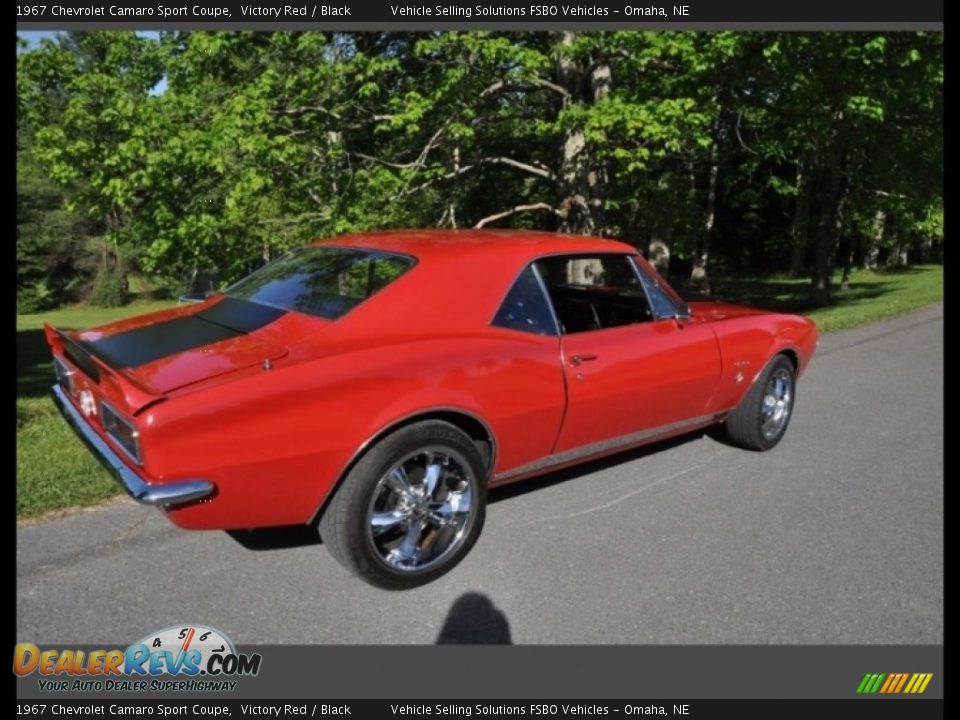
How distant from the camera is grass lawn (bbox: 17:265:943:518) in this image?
12.6 feet

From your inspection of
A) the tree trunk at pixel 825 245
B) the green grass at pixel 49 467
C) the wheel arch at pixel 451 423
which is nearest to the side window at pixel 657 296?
the wheel arch at pixel 451 423

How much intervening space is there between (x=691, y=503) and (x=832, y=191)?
14.6 metres

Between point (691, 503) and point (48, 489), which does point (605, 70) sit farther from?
point (48, 489)

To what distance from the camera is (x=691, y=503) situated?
13.0 ft

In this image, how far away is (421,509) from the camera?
10.2 ft

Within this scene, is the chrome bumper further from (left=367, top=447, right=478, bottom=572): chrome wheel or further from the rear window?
the rear window

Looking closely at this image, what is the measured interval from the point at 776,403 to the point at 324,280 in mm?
3398

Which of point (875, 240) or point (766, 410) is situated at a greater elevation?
point (875, 240)

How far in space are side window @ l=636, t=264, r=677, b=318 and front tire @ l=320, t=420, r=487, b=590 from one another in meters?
1.65

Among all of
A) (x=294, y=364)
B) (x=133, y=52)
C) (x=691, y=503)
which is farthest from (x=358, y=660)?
(x=133, y=52)

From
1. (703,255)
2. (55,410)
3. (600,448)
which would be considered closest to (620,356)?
(600,448)

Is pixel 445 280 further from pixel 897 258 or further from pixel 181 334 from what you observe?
pixel 897 258

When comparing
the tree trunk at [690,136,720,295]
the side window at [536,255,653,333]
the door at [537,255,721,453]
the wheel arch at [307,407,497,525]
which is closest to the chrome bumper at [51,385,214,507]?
the wheel arch at [307,407,497,525]
